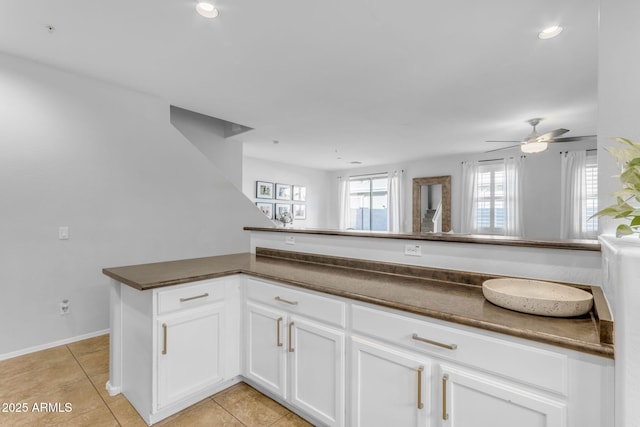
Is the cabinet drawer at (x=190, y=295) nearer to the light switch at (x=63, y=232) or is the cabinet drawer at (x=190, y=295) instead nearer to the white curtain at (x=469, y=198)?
the light switch at (x=63, y=232)

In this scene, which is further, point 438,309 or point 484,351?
point 438,309

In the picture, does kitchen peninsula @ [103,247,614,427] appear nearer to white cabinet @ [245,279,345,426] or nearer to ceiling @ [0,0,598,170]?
white cabinet @ [245,279,345,426]

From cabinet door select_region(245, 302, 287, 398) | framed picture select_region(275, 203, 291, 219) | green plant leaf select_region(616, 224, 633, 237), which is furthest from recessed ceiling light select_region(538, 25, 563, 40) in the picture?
framed picture select_region(275, 203, 291, 219)

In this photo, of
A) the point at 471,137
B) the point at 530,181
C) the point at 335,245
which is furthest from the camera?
the point at 530,181

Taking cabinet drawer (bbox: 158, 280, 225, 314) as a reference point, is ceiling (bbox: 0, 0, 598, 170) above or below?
above

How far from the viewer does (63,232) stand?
288cm

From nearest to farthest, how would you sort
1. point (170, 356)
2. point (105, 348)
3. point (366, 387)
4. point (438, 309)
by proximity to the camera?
point (438, 309)
point (366, 387)
point (170, 356)
point (105, 348)

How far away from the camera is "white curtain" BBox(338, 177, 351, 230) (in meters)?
8.84

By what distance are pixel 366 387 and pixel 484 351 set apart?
0.61 meters

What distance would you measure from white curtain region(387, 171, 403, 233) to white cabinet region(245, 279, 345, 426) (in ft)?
20.5

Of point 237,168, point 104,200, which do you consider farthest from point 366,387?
point 237,168

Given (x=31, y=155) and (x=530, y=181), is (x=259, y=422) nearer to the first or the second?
(x=31, y=155)

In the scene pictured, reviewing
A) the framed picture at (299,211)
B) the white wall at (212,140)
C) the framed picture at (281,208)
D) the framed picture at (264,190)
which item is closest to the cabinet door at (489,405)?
the white wall at (212,140)

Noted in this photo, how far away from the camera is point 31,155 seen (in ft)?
8.84
